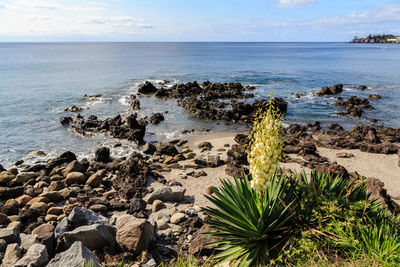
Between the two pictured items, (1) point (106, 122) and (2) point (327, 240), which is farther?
(1) point (106, 122)

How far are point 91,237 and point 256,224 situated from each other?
402 centimetres

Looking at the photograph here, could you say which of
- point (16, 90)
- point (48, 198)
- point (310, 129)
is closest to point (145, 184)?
point (48, 198)

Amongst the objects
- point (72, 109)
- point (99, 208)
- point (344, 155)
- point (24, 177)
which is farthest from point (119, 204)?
point (72, 109)

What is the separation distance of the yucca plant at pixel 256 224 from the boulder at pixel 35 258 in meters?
3.51

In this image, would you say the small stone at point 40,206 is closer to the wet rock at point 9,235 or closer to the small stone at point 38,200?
the small stone at point 38,200

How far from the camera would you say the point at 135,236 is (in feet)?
21.9

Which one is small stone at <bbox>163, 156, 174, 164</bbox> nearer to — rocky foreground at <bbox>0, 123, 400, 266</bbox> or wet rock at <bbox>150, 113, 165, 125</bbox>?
rocky foreground at <bbox>0, 123, 400, 266</bbox>

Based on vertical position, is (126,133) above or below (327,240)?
below

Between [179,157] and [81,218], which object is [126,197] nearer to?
[81,218]

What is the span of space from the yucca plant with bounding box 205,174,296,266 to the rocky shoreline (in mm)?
1042

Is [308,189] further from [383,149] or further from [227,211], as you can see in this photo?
[383,149]

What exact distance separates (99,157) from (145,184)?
184 inches

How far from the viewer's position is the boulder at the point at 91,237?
6.58 metres

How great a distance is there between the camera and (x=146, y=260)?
21.2ft
